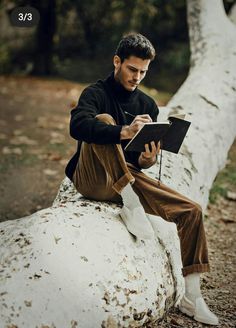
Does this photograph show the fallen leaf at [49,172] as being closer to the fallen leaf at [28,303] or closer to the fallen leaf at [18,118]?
the fallen leaf at [18,118]

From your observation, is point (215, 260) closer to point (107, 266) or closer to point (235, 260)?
point (235, 260)

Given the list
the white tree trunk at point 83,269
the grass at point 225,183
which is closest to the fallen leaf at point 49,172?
the grass at point 225,183

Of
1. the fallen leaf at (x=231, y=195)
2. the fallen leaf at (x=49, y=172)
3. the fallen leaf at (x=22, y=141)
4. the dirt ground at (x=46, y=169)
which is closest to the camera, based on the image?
the dirt ground at (x=46, y=169)

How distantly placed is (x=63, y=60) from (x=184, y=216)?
8.51m

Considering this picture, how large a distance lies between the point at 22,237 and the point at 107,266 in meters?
0.48

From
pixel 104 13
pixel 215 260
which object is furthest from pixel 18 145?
pixel 104 13

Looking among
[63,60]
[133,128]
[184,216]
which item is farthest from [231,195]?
[63,60]

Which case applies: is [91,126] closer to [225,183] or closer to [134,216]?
[134,216]

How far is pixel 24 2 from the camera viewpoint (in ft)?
30.7

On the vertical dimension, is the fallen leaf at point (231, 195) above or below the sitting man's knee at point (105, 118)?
below

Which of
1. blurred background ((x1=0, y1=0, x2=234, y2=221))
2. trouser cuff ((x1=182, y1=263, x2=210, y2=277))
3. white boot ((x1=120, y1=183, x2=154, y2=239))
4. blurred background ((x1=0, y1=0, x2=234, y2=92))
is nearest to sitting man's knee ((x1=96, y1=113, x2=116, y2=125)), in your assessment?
white boot ((x1=120, y1=183, x2=154, y2=239))

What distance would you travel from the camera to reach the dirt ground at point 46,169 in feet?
11.8

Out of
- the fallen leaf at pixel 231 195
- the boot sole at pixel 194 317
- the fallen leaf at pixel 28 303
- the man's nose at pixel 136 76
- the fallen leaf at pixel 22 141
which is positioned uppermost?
the man's nose at pixel 136 76

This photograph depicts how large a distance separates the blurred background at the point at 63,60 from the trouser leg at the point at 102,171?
289cm
